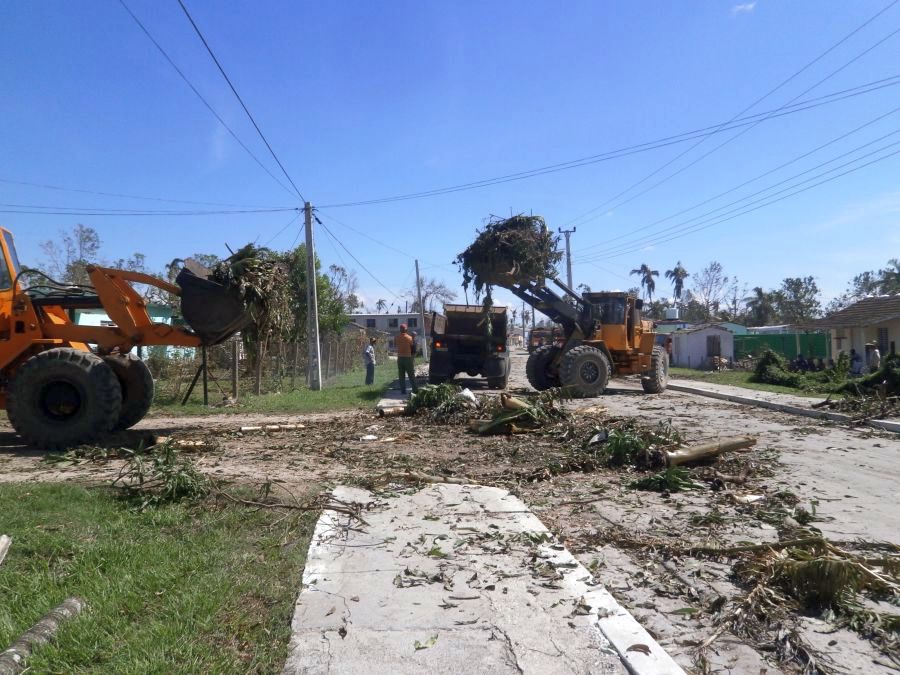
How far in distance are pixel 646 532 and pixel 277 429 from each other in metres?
7.84

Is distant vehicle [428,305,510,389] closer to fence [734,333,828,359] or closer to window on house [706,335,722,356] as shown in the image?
fence [734,333,828,359]

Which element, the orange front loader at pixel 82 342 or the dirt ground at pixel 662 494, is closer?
the dirt ground at pixel 662 494

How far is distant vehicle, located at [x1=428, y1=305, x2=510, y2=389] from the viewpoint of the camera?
1991 cm

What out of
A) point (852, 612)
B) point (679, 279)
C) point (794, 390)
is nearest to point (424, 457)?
point (852, 612)

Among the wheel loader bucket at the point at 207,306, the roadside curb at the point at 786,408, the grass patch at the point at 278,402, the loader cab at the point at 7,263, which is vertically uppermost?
the loader cab at the point at 7,263

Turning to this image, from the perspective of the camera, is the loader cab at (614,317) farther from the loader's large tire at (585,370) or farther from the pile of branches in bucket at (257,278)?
the pile of branches in bucket at (257,278)

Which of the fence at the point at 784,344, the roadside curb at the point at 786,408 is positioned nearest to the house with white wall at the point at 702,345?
the fence at the point at 784,344

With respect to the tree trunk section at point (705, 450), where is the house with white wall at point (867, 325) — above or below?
above

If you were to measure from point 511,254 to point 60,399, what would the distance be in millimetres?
10601

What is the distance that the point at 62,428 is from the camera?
969 centimetres

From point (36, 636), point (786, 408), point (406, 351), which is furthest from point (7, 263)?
point (786, 408)

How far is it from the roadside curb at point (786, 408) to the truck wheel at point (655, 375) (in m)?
1.45

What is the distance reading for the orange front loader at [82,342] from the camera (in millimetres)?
9664

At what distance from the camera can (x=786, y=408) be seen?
50.6 ft
